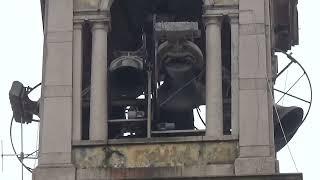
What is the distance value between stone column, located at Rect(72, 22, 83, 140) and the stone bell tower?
0.07 ft

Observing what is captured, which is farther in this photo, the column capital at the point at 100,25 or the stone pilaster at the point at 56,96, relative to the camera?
the column capital at the point at 100,25

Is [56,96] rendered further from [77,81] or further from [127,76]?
[127,76]

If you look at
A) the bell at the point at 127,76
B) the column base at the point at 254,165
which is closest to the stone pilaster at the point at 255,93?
the column base at the point at 254,165

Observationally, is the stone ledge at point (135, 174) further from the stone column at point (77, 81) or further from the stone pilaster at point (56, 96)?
the stone column at point (77, 81)

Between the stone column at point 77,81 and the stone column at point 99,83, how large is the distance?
28cm

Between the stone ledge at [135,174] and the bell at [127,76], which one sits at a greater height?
the bell at [127,76]

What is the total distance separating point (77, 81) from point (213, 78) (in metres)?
2.86

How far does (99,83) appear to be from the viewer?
40.1m

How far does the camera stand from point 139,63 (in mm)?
40844

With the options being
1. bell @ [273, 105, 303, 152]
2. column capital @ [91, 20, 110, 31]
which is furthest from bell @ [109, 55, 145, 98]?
bell @ [273, 105, 303, 152]

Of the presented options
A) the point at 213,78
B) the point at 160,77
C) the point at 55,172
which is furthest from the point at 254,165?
the point at 55,172

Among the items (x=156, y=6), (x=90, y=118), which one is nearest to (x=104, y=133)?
(x=90, y=118)

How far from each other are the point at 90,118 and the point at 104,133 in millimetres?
463

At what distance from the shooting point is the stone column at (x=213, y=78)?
39406mm
